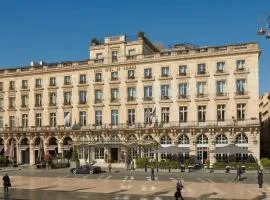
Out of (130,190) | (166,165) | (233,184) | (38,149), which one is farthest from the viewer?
(38,149)

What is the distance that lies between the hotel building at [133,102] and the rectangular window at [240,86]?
0.49 ft

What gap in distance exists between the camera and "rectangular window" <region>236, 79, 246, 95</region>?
6506cm

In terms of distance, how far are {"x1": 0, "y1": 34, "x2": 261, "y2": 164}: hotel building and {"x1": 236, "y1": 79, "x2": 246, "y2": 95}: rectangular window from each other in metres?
0.15

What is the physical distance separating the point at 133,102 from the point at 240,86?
1772 centimetres

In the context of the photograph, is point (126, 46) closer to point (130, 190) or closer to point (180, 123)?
Answer: point (180, 123)

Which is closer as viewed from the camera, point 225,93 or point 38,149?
point 225,93

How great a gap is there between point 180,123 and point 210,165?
8982 mm

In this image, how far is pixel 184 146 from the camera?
6788cm

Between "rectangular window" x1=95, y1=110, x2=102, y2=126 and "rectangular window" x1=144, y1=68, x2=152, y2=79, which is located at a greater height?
"rectangular window" x1=144, y1=68, x2=152, y2=79

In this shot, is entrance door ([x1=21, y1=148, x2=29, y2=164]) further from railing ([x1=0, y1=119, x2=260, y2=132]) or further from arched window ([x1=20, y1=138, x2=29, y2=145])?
railing ([x1=0, y1=119, x2=260, y2=132])

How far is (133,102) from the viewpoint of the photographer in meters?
71.9

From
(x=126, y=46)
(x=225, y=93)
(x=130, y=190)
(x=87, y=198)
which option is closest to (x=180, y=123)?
(x=225, y=93)

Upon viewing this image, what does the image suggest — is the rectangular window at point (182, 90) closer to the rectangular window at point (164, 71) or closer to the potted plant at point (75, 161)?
the rectangular window at point (164, 71)

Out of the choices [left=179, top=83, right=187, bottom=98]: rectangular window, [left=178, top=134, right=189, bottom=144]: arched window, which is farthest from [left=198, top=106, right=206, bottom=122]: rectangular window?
[left=178, top=134, right=189, bottom=144]: arched window
